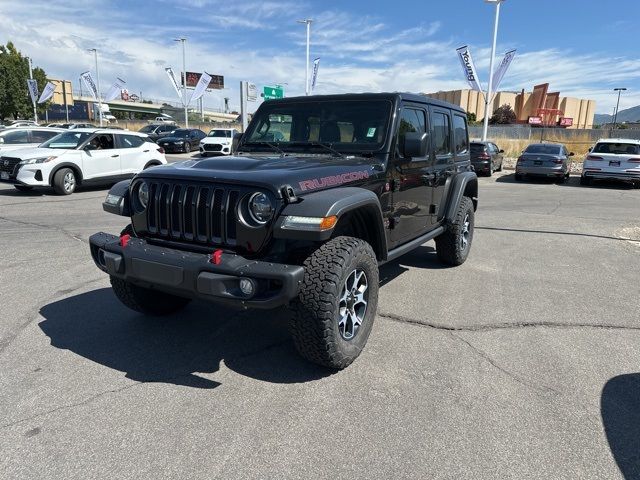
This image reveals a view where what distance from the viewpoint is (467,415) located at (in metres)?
2.93

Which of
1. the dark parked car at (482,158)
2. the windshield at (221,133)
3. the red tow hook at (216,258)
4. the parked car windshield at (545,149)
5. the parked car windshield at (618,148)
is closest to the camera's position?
A: the red tow hook at (216,258)

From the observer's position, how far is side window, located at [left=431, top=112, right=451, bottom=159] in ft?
17.3

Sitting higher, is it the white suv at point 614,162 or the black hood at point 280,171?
the black hood at point 280,171

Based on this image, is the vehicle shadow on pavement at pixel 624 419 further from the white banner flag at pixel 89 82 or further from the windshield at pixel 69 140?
the white banner flag at pixel 89 82

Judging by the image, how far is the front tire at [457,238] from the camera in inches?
233

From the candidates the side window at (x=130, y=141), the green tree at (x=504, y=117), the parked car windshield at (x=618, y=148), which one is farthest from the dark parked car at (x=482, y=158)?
the green tree at (x=504, y=117)

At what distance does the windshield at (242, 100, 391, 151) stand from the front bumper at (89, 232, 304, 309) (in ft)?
5.77

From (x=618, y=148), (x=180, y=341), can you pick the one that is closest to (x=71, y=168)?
(x=180, y=341)

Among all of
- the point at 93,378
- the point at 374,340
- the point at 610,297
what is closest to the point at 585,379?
the point at 374,340

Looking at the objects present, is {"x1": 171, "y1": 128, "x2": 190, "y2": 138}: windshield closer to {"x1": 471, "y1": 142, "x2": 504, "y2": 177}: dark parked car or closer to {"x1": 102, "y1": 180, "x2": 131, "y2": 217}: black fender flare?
{"x1": 471, "y1": 142, "x2": 504, "y2": 177}: dark parked car

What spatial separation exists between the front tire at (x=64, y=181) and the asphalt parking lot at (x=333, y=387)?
675 cm

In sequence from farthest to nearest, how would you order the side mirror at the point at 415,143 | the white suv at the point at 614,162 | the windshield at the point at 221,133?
the windshield at the point at 221,133
the white suv at the point at 614,162
the side mirror at the point at 415,143

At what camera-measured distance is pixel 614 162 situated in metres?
16.3

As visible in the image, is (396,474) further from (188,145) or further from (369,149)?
(188,145)
